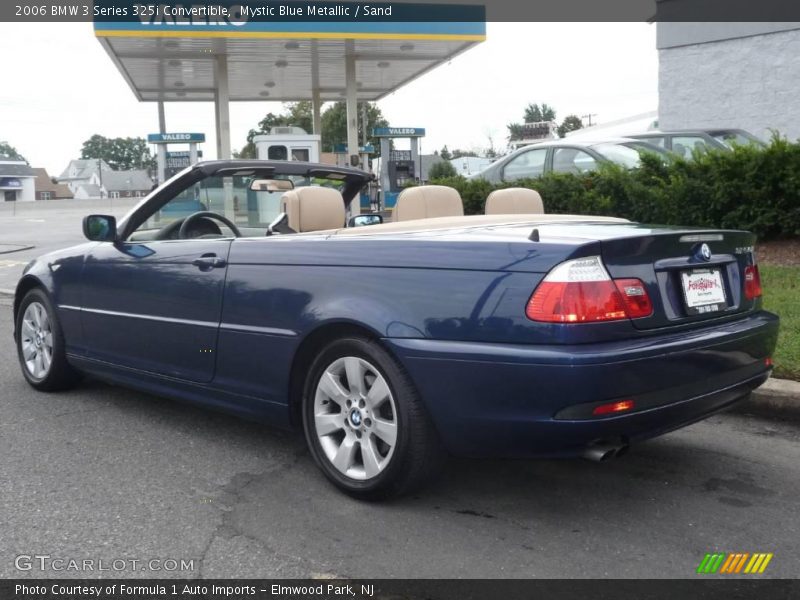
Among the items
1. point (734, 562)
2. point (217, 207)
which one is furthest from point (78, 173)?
point (734, 562)

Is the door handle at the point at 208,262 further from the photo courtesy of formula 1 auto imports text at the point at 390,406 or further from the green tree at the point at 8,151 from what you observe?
A: the green tree at the point at 8,151

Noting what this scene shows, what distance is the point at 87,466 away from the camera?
4199 millimetres

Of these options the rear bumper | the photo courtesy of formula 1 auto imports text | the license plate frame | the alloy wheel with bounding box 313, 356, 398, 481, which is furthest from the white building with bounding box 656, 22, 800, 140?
the alloy wheel with bounding box 313, 356, 398, 481

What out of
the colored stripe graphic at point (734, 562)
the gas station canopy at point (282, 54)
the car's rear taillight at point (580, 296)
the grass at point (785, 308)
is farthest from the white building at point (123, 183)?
the colored stripe graphic at point (734, 562)

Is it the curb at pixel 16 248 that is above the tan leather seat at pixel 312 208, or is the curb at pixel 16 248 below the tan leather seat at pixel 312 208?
below

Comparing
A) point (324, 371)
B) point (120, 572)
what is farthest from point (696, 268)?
point (120, 572)

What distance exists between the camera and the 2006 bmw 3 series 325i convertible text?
Answer: 312 centimetres

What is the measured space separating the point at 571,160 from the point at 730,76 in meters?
9.31

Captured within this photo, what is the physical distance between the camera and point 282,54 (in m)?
23.7

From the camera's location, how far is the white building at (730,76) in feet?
59.8

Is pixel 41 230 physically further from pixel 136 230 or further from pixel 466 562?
pixel 466 562

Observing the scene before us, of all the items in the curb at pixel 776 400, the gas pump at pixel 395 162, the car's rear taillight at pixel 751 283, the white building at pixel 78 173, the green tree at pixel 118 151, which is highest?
the green tree at pixel 118 151

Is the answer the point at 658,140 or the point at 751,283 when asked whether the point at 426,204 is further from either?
the point at 658,140

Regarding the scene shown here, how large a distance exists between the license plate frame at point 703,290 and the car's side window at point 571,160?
26.7ft
